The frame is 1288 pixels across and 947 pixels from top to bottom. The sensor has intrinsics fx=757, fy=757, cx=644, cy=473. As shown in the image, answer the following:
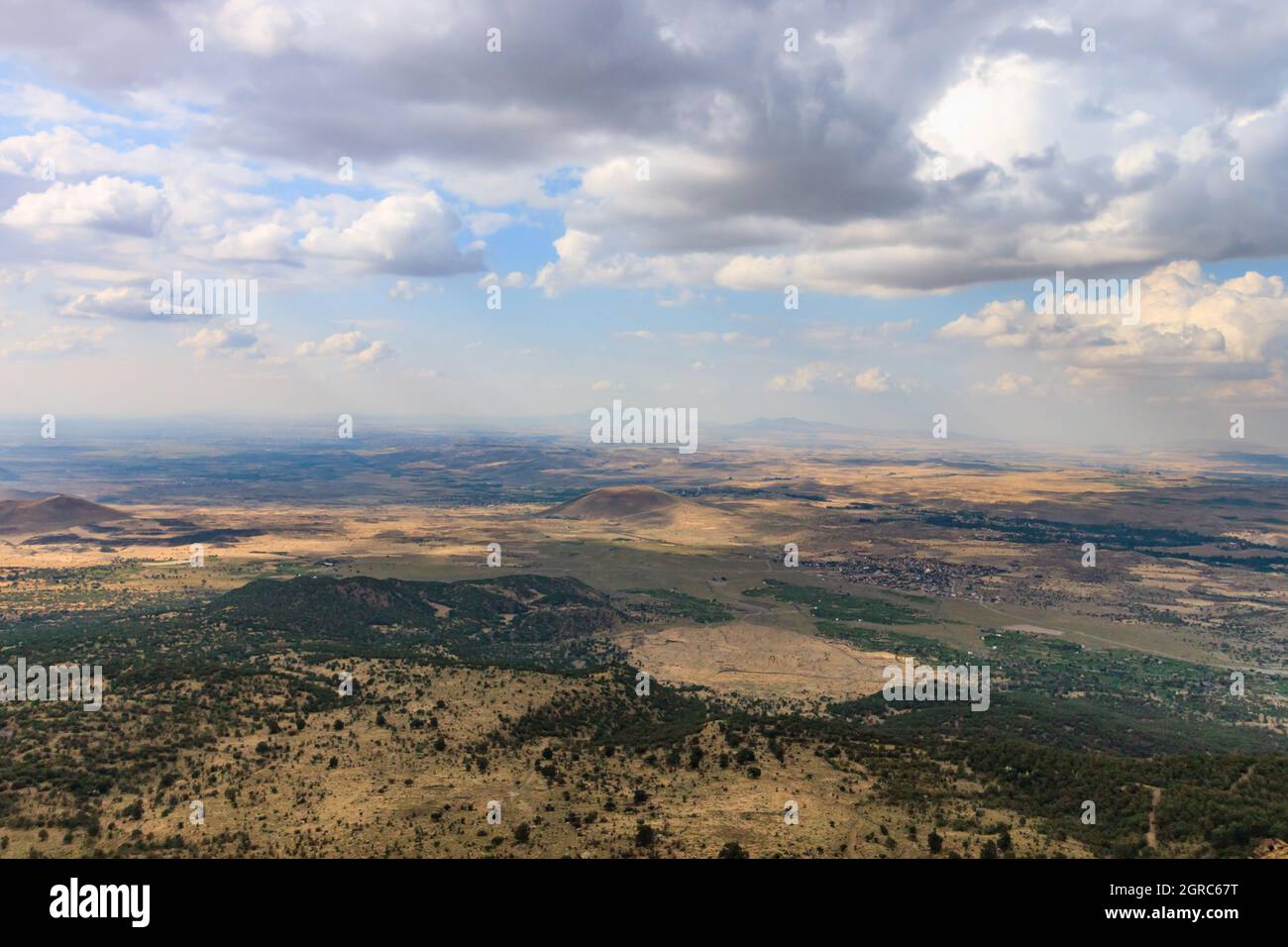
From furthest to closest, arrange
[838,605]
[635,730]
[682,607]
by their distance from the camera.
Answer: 1. [838,605]
2. [682,607]
3. [635,730]

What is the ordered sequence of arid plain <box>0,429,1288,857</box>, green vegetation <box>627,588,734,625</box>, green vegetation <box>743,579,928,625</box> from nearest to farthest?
arid plain <box>0,429,1288,857</box>
green vegetation <box>627,588,734,625</box>
green vegetation <box>743,579,928,625</box>

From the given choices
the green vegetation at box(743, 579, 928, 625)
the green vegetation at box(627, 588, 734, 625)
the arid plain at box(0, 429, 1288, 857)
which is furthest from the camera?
the green vegetation at box(743, 579, 928, 625)

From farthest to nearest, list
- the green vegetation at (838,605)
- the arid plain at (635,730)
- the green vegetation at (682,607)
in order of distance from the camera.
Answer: the green vegetation at (838,605)
the green vegetation at (682,607)
the arid plain at (635,730)

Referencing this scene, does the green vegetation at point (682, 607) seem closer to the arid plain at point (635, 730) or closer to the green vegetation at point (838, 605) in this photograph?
the arid plain at point (635, 730)

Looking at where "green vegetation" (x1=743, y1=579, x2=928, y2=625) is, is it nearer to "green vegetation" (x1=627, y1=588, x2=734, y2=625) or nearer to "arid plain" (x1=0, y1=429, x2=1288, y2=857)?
"arid plain" (x1=0, y1=429, x2=1288, y2=857)

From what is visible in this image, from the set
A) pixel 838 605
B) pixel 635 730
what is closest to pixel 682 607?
pixel 838 605

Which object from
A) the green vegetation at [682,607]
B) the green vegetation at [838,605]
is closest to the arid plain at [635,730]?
the green vegetation at [682,607]

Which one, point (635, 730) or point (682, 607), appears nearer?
point (635, 730)

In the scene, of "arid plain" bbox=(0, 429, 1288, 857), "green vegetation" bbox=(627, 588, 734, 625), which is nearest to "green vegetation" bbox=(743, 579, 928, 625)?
"arid plain" bbox=(0, 429, 1288, 857)

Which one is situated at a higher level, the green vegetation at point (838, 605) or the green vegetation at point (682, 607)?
the green vegetation at point (682, 607)

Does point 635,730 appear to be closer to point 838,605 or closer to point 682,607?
point 682,607

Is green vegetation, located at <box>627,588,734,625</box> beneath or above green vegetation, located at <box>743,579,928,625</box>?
above

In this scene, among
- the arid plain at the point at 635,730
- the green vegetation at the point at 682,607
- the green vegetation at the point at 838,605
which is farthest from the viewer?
the green vegetation at the point at 838,605
